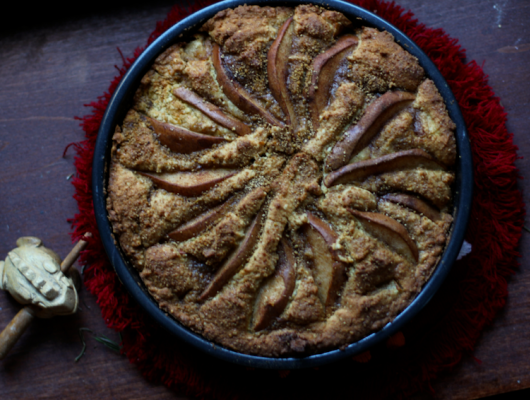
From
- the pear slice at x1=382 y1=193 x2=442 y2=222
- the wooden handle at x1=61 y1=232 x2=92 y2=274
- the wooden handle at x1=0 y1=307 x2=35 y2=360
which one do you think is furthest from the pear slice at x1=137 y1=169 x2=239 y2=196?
the wooden handle at x1=0 y1=307 x2=35 y2=360

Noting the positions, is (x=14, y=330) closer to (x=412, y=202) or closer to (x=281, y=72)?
(x=281, y=72)

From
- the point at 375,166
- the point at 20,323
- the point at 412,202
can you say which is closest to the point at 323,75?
the point at 375,166

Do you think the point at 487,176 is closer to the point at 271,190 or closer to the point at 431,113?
the point at 431,113

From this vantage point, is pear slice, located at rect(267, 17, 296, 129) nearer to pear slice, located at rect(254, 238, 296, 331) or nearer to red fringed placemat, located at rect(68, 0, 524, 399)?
pear slice, located at rect(254, 238, 296, 331)

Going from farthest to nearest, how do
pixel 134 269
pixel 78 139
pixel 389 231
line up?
pixel 78 139, pixel 134 269, pixel 389 231

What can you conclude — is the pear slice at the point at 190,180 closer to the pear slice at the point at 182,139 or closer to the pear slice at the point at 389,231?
the pear slice at the point at 182,139

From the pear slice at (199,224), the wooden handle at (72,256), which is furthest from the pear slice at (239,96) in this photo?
the wooden handle at (72,256)

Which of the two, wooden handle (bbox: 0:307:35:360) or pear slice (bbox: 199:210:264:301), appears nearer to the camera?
pear slice (bbox: 199:210:264:301)
